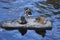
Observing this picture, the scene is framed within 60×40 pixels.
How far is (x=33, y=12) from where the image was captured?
2608 centimetres

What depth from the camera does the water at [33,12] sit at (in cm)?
2017

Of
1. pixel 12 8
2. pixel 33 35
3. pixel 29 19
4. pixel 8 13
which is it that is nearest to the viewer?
pixel 33 35

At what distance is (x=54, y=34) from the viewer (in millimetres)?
20828

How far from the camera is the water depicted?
2017cm

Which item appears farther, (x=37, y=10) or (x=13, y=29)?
(x=37, y=10)

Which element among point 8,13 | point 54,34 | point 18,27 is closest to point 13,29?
point 18,27

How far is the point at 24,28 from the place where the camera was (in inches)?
814

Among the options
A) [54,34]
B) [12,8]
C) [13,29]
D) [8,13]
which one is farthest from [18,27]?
[12,8]

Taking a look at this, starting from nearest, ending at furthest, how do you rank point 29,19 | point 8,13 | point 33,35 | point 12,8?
point 33,35 → point 29,19 → point 8,13 → point 12,8

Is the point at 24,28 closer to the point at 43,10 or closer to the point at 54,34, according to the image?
the point at 54,34

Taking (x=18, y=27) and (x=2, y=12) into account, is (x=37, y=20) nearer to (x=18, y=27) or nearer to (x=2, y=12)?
(x=18, y=27)

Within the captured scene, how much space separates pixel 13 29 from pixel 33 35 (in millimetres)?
1812

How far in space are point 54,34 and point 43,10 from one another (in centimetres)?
651

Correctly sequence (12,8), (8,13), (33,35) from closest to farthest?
(33,35) < (8,13) < (12,8)
